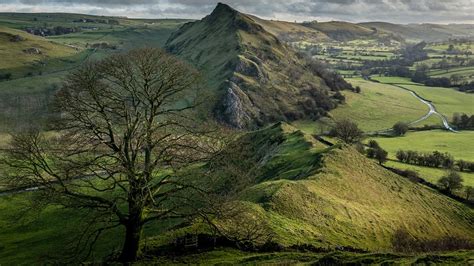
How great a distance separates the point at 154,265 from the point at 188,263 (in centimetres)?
248

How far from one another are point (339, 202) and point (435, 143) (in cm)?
11731

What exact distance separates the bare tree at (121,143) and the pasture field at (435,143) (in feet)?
373

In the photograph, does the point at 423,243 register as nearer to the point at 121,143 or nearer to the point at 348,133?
the point at 121,143

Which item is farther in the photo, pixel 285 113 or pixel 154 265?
pixel 285 113

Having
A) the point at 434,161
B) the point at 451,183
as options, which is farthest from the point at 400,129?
the point at 451,183

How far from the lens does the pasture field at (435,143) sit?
14474 centimetres

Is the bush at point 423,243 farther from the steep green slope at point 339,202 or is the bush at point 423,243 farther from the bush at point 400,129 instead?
the bush at point 400,129

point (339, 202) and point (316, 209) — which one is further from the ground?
point (316, 209)

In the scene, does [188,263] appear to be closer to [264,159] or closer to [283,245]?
[283,245]

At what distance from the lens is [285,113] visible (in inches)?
7692

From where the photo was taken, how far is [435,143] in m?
157

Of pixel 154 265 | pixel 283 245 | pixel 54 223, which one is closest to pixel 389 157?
pixel 54 223

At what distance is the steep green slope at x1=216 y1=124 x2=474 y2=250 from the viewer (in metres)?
47.0

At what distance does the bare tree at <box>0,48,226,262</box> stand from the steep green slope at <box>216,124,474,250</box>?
1226 cm
